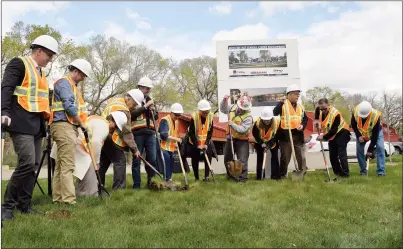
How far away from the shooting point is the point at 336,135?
8.63 meters

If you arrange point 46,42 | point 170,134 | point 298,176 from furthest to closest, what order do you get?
point 170,134
point 298,176
point 46,42

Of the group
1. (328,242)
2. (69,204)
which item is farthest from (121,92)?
(328,242)

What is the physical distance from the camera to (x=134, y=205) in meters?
5.04

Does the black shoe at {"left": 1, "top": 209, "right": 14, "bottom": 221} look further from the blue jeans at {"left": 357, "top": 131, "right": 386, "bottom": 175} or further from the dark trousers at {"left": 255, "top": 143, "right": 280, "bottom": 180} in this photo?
the blue jeans at {"left": 357, "top": 131, "right": 386, "bottom": 175}

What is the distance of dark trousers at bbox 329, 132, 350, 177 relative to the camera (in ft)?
27.9

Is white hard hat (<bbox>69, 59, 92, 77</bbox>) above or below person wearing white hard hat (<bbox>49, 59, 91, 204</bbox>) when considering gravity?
above

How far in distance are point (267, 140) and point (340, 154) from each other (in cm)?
159

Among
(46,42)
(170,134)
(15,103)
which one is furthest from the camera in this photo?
(170,134)

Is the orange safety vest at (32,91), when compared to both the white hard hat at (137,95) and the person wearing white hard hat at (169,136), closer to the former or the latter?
the white hard hat at (137,95)

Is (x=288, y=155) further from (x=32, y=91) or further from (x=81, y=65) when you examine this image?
(x=32, y=91)

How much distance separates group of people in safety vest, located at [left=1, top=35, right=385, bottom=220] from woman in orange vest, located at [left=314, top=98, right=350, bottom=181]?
→ 0.07 ft

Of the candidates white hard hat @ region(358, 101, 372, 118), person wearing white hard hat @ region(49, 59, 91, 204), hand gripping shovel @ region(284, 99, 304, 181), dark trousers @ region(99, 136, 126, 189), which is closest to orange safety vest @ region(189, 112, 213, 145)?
hand gripping shovel @ region(284, 99, 304, 181)

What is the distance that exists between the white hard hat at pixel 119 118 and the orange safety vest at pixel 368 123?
5206 mm

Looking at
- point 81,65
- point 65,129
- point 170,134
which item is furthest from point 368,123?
point 65,129
